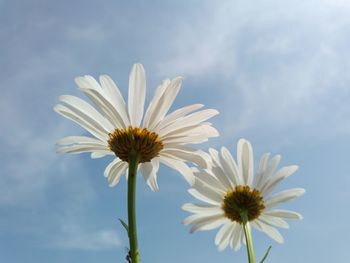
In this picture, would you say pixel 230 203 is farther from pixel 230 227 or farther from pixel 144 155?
pixel 144 155

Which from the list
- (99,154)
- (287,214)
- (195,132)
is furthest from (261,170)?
(99,154)

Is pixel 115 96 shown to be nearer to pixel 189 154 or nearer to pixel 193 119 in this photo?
Answer: pixel 193 119

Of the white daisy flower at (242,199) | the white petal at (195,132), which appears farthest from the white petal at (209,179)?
the white petal at (195,132)

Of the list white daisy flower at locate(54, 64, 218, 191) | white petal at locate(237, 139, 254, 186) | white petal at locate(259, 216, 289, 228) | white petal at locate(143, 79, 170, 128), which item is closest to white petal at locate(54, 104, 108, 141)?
white daisy flower at locate(54, 64, 218, 191)

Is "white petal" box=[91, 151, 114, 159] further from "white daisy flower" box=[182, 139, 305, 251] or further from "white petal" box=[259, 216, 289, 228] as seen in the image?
"white petal" box=[259, 216, 289, 228]

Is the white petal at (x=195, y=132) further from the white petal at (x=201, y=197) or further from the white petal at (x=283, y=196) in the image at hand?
the white petal at (x=283, y=196)

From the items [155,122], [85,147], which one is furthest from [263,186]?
[85,147]

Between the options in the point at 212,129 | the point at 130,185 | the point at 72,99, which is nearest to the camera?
the point at 130,185
